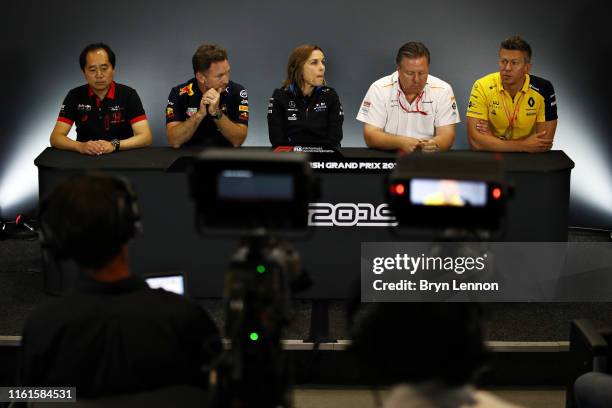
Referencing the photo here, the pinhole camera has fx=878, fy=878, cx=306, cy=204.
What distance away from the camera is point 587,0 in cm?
644

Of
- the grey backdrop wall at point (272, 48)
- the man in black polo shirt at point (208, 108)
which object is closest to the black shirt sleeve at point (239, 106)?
the man in black polo shirt at point (208, 108)

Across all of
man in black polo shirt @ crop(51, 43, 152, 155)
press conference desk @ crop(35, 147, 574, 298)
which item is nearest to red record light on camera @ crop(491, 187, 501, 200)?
press conference desk @ crop(35, 147, 574, 298)

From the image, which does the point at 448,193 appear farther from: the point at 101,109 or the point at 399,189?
the point at 101,109

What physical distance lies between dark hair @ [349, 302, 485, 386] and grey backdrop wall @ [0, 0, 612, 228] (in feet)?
17.3

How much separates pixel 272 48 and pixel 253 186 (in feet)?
16.4

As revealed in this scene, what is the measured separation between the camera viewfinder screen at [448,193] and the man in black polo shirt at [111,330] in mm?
579

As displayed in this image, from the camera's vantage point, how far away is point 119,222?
1.88 meters

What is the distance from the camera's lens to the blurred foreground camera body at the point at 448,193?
1757mm

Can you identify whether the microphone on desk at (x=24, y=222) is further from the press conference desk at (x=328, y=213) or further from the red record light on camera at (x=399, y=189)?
the red record light on camera at (x=399, y=189)

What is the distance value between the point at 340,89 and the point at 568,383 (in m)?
3.84

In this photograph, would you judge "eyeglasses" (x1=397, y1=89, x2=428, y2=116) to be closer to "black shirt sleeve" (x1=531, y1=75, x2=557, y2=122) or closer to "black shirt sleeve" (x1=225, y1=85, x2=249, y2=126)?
"black shirt sleeve" (x1=531, y1=75, x2=557, y2=122)

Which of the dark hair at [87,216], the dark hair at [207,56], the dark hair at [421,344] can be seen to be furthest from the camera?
the dark hair at [207,56]

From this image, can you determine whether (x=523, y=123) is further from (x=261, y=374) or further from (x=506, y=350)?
(x=261, y=374)

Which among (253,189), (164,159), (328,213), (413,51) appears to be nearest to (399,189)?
(253,189)
